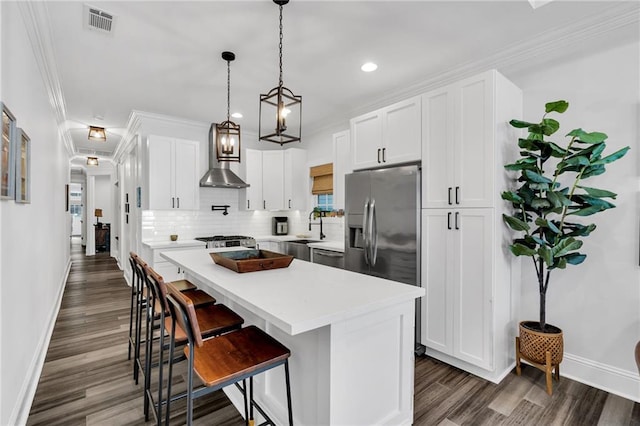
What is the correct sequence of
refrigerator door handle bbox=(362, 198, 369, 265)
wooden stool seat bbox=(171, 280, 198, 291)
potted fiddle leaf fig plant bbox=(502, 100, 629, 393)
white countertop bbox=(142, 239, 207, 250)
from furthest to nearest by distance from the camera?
white countertop bbox=(142, 239, 207, 250) → refrigerator door handle bbox=(362, 198, 369, 265) → wooden stool seat bbox=(171, 280, 198, 291) → potted fiddle leaf fig plant bbox=(502, 100, 629, 393)

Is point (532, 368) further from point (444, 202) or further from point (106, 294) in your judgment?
point (106, 294)

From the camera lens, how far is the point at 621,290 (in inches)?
93.0

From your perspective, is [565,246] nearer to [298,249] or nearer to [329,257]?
[329,257]

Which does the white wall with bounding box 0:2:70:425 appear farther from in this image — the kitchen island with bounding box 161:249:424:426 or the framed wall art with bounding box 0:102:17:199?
the kitchen island with bounding box 161:249:424:426

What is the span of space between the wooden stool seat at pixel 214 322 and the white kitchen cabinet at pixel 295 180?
3365 millimetres

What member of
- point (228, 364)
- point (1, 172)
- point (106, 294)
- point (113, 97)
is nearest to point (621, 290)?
point (228, 364)

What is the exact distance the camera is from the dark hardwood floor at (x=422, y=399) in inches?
82.1

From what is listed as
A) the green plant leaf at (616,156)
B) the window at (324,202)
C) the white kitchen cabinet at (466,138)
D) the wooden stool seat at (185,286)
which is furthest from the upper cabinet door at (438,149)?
the window at (324,202)

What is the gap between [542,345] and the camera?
7.88 ft

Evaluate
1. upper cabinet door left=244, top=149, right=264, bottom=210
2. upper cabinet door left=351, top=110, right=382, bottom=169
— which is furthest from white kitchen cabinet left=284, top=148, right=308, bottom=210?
upper cabinet door left=351, top=110, right=382, bottom=169

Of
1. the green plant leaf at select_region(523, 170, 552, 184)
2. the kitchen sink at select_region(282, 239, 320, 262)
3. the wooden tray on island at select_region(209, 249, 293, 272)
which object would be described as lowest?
the kitchen sink at select_region(282, 239, 320, 262)

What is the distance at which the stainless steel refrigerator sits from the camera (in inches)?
117

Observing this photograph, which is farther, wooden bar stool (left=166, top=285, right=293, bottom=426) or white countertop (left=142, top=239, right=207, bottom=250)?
white countertop (left=142, top=239, right=207, bottom=250)

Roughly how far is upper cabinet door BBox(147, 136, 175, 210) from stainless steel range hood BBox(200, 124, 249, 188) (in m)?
0.49
